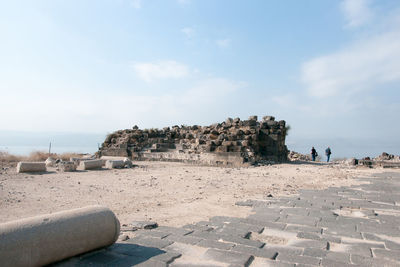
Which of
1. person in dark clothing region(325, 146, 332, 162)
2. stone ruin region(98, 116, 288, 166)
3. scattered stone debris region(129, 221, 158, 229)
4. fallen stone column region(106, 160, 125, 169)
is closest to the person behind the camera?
scattered stone debris region(129, 221, 158, 229)

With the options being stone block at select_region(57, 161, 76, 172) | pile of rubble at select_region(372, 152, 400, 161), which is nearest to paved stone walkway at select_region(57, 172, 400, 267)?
stone block at select_region(57, 161, 76, 172)

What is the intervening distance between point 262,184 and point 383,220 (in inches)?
189

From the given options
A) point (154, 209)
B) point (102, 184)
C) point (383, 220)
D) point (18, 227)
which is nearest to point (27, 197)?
point (102, 184)

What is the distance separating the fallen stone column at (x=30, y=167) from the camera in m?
12.4

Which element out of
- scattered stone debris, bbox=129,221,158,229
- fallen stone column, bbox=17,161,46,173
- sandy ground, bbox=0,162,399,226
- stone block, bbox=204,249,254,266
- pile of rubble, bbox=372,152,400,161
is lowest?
stone block, bbox=204,249,254,266

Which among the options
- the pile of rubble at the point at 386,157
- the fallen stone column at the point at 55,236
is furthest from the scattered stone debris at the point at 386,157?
the fallen stone column at the point at 55,236

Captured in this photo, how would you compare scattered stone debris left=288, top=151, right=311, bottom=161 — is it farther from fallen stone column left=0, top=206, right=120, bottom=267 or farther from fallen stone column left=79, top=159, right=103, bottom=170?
fallen stone column left=0, top=206, right=120, bottom=267

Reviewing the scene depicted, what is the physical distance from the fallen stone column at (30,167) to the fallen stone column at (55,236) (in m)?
10.3

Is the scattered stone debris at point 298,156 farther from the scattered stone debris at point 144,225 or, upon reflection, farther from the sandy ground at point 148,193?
the scattered stone debris at point 144,225

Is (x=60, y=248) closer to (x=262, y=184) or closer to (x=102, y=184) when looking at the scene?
(x=102, y=184)

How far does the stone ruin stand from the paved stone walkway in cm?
1058

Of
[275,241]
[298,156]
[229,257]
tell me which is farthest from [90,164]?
[298,156]

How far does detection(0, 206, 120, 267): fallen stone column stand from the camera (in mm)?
2934

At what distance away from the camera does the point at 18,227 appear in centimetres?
311
